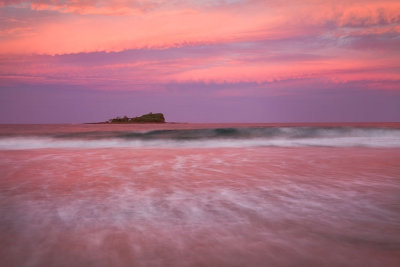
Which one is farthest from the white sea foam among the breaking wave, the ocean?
the ocean

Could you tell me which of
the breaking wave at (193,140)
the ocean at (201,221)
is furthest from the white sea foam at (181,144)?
the ocean at (201,221)

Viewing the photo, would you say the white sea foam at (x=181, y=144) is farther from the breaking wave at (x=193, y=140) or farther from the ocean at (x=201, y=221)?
the ocean at (x=201, y=221)

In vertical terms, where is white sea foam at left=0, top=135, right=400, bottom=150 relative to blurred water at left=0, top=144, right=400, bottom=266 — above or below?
below

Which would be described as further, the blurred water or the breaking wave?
the breaking wave

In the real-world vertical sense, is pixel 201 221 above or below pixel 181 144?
above

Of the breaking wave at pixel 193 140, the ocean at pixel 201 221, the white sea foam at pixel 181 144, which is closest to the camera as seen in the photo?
the ocean at pixel 201 221

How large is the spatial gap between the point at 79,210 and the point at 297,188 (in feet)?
9.32

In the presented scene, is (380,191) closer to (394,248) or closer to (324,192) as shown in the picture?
(324,192)

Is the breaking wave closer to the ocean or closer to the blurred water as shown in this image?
the ocean

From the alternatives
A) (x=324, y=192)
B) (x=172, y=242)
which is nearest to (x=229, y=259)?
(x=172, y=242)

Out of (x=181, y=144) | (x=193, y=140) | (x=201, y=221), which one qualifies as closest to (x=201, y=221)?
(x=201, y=221)

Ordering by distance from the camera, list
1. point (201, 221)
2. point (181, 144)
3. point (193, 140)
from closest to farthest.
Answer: point (201, 221), point (181, 144), point (193, 140)

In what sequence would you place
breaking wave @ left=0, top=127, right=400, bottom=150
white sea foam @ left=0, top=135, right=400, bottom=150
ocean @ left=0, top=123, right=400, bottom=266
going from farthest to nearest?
breaking wave @ left=0, top=127, right=400, bottom=150, white sea foam @ left=0, top=135, right=400, bottom=150, ocean @ left=0, top=123, right=400, bottom=266

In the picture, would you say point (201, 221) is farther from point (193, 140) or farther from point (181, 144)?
point (193, 140)
